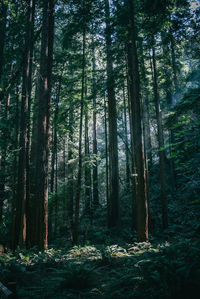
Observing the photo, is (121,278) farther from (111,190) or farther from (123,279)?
(111,190)

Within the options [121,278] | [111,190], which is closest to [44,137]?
[121,278]

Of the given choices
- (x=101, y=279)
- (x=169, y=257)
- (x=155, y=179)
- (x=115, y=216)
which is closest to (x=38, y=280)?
(x=101, y=279)

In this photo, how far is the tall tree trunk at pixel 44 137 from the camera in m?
8.72

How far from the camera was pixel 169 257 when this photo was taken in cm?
462

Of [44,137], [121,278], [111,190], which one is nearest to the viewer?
[121,278]

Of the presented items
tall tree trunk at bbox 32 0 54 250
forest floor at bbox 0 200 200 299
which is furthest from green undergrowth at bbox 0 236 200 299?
tall tree trunk at bbox 32 0 54 250

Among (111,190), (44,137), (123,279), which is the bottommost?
(123,279)

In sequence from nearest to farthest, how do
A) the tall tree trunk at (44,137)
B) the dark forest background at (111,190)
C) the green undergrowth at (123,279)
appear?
1. the green undergrowth at (123,279)
2. the dark forest background at (111,190)
3. the tall tree trunk at (44,137)

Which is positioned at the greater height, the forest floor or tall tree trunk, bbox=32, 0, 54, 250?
tall tree trunk, bbox=32, 0, 54, 250

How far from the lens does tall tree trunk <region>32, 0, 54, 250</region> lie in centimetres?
872

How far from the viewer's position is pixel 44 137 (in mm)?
9289

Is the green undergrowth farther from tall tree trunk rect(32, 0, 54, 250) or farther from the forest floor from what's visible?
tall tree trunk rect(32, 0, 54, 250)

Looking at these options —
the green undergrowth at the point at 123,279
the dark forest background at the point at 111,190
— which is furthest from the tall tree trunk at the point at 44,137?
the green undergrowth at the point at 123,279

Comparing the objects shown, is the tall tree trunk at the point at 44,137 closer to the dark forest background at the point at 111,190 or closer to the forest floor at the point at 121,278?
the dark forest background at the point at 111,190
